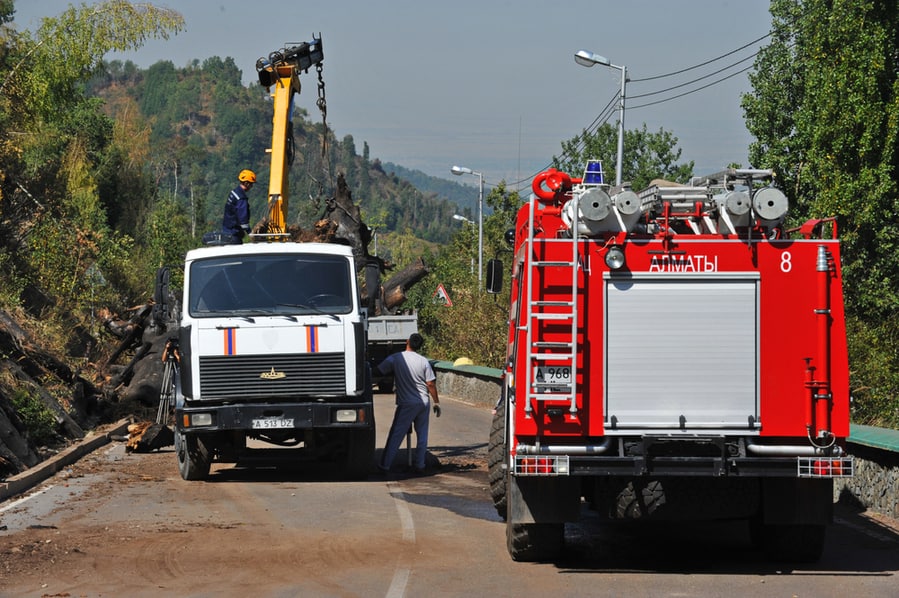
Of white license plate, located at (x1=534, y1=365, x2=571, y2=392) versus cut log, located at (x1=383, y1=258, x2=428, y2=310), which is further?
cut log, located at (x1=383, y1=258, x2=428, y2=310)

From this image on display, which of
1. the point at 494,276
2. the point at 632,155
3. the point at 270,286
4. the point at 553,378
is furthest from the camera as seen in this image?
the point at 632,155

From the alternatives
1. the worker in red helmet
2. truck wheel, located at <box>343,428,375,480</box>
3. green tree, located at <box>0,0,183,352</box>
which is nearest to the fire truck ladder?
truck wheel, located at <box>343,428,375,480</box>

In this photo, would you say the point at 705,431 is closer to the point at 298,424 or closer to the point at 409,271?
the point at 298,424

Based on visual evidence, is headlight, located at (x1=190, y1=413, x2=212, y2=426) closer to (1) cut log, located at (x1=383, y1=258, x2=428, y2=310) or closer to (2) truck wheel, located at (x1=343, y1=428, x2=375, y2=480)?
(2) truck wheel, located at (x1=343, y1=428, x2=375, y2=480)

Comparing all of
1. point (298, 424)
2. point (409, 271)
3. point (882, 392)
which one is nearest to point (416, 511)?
point (298, 424)

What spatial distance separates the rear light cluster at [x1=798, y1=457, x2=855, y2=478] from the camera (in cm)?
949

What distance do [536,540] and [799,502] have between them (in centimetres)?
205

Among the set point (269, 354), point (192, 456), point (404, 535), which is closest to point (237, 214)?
point (269, 354)

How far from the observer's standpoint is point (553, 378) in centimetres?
962

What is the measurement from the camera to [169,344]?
55.8 feet

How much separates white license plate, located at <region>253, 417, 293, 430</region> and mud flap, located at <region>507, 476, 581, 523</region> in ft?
17.2

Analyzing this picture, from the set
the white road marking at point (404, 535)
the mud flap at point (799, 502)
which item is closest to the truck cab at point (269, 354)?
the white road marking at point (404, 535)

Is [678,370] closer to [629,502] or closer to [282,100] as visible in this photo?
[629,502]

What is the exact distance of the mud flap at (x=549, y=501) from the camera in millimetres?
9875
